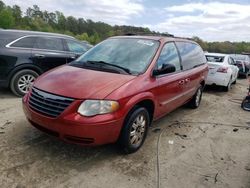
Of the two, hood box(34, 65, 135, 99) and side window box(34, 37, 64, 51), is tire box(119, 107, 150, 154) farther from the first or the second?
side window box(34, 37, 64, 51)

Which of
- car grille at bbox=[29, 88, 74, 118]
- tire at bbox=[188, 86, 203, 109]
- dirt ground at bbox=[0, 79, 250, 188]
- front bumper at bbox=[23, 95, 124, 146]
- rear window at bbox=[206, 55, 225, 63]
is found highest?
rear window at bbox=[206, 55, 225, 63]

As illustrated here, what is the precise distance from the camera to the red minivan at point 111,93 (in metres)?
3.47

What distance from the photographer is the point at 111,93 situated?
3598 mm

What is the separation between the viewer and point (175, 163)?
402 cm

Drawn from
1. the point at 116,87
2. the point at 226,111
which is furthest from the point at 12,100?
the point at 226,111

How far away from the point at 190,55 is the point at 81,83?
3.29 m

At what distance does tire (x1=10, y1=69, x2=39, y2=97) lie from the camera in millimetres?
6836

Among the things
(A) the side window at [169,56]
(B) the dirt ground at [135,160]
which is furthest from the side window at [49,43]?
(A) the side window at [169,56]

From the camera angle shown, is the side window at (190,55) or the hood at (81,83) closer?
the hood at (81,83)

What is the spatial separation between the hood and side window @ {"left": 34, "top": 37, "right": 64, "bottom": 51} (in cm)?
338

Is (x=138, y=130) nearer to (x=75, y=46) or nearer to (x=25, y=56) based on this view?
(x=25, y=56)

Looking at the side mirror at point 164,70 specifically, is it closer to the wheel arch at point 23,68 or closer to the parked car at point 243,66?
the wheel arch at point 23,68

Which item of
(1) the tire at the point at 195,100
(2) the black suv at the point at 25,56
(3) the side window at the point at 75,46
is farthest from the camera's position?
(3) the side window at the point at 75,46

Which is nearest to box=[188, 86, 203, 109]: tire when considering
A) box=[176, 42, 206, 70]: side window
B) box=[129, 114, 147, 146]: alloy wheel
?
box=[176, 42, 206, 70]: side window
